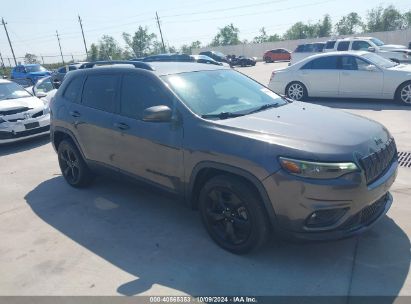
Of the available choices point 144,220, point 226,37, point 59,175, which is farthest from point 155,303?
point 226,37

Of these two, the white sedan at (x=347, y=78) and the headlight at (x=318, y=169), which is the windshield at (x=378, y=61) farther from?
the headlight at (x=318, y=169)

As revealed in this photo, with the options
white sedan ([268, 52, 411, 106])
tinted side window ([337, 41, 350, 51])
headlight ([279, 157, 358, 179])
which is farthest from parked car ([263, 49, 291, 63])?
headlight ([279, 157, 358, 179])

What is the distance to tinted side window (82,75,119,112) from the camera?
443cm

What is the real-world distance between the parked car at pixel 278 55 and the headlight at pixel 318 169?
3885 centimetres

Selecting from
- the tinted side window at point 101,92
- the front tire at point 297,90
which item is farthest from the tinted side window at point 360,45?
the tinted side window at point 101,92

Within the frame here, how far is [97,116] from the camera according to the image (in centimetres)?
454

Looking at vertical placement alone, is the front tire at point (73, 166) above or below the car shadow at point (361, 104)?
above

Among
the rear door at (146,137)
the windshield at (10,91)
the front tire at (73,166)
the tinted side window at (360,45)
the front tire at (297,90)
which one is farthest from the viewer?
the tinted side window at (360,45)

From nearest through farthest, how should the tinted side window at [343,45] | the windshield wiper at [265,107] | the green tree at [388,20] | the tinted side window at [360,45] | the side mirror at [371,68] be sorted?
the windshield wiper at [265,107]
the side mirror at [371,68]
the tinted side window at [360,45]
the tinted side window at [343,45]
the green tree at [388,20]

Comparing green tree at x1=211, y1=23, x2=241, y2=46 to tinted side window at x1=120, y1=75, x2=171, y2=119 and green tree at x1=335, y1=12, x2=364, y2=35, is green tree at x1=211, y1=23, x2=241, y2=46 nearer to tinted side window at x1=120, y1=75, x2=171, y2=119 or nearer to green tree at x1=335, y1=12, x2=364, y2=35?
green tree at x1=335, y1=12, x2=364, y2=35

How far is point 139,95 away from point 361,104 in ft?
24.8

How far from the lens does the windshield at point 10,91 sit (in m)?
8.80

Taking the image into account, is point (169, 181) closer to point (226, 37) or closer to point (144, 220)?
point (144, 220)

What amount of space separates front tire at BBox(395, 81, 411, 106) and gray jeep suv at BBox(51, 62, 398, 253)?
6.36m
